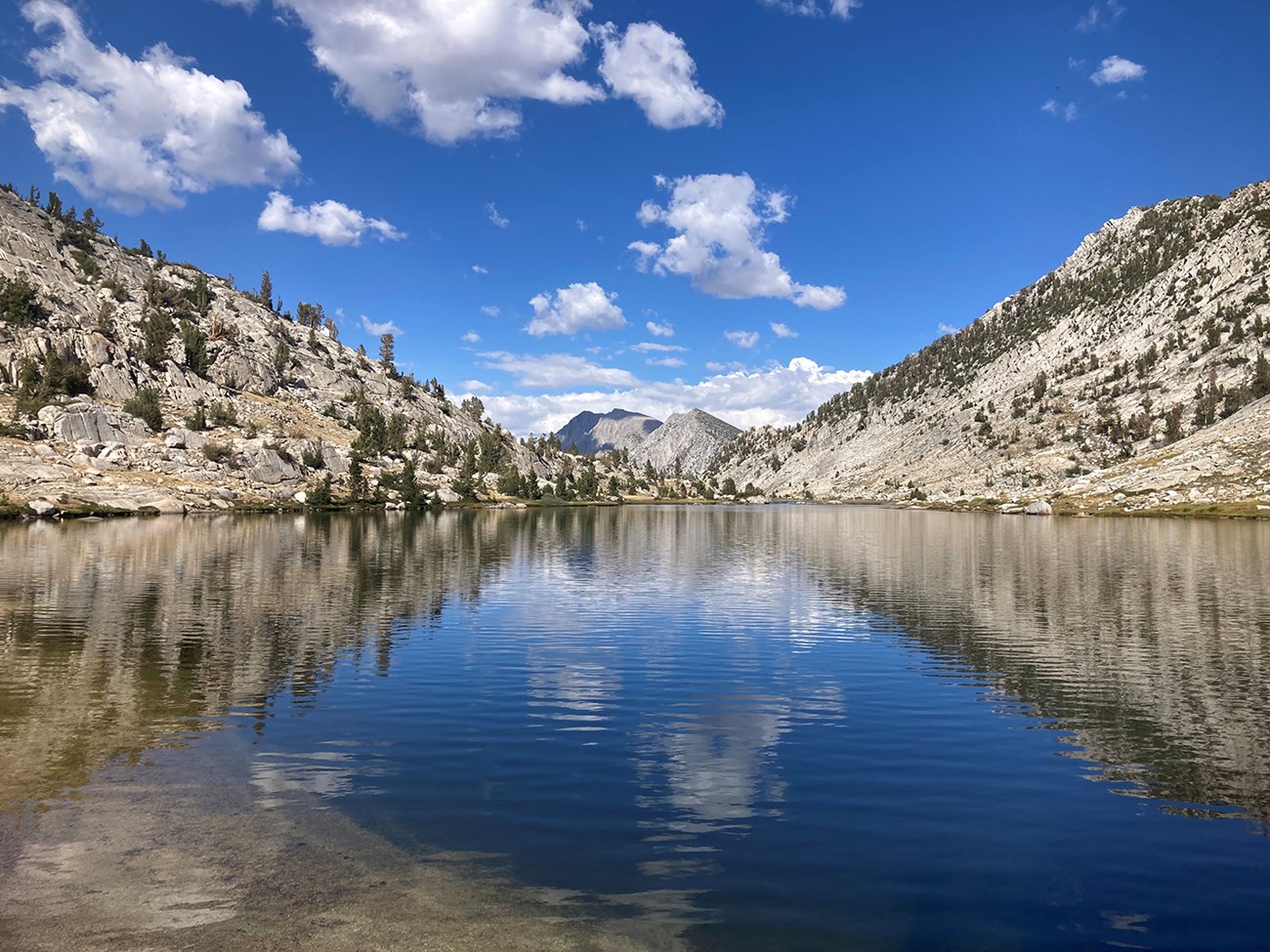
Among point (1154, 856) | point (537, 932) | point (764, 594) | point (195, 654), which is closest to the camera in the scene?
point (537, 932)

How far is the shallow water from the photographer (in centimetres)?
1480

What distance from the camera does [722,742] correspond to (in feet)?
80.8

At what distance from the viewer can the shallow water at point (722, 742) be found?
14.8 m

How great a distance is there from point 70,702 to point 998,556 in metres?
85.8

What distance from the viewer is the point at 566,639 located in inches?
1646

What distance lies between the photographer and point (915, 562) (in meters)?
82.0

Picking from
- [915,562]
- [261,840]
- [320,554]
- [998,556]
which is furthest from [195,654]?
[998,556]

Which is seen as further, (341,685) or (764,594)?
(764,594)

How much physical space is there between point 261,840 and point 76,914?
3.71m

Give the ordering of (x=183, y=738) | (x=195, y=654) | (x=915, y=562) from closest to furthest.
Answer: (x=183, y=738), (x=195, y=654), (x=915, y=562)

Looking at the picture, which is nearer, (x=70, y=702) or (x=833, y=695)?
(x=70, y=702)

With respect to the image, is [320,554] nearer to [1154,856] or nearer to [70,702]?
[70,702]

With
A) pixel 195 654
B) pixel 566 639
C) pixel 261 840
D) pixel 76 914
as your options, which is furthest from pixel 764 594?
pixel 76 914

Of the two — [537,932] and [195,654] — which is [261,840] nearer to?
[537,932]
